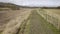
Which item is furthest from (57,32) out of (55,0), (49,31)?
(55,0)

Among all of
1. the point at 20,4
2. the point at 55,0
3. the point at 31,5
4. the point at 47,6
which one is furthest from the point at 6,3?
the point at 55,0

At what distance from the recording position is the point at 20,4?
1958 mm

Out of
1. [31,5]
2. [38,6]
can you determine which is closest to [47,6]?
[38,6]

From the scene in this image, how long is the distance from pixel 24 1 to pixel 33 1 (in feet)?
0.51

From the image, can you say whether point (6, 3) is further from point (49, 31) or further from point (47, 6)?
point (49, 31)

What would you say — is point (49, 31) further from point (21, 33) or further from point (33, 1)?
point (33, 1)

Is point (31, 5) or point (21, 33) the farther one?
point (31, 5)

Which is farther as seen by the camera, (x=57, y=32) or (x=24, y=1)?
(x=24, y=1)

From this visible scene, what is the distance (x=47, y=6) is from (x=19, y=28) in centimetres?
127

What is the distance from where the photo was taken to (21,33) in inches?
26.6

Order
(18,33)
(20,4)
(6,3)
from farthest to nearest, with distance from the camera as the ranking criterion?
(20,4)
(6,3)
(18,33)

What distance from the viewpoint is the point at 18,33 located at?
673 mm

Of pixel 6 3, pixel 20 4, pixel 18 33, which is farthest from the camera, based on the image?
pixel 20 4

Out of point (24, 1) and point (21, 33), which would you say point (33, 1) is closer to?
point (24, 1)
